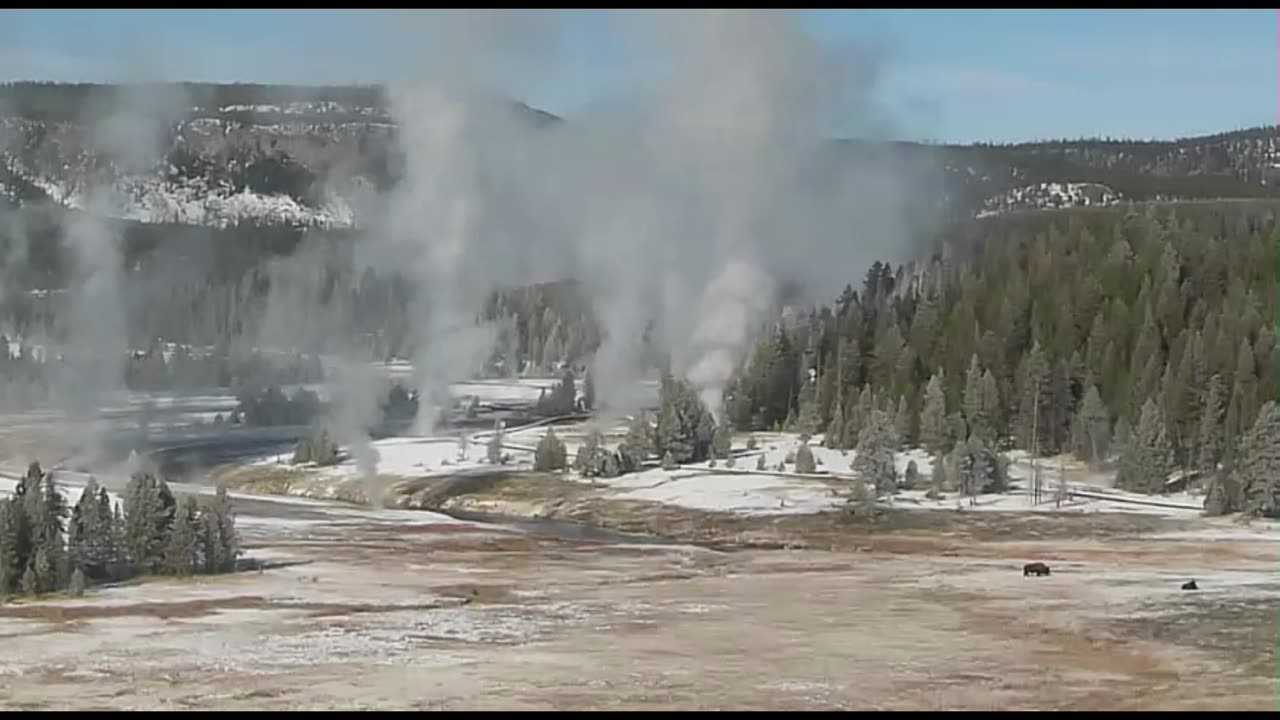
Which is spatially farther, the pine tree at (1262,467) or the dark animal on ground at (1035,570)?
the pine tree at (1262,467)

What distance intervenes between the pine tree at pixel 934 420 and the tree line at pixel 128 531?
1847 inches

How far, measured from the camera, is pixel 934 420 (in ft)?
342

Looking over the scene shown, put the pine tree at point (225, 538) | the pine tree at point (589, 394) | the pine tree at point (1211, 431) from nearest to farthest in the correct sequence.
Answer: the pine tree at point (225, 538)
the pine tree at point (1211, 431)
the pine tree at point (589, 394)

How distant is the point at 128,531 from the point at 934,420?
2065 inches

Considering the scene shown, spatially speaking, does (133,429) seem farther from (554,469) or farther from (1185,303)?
(1185,303)

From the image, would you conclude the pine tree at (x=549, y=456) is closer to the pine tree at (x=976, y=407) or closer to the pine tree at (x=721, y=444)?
the pine tree at (x=721, y=444)

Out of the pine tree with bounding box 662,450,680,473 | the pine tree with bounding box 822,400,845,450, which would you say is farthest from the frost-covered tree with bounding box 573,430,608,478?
the pine tree with bounding box 822,400,845,450

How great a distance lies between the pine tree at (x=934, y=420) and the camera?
103 m

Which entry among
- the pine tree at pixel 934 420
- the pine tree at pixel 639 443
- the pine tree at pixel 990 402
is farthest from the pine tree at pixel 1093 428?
the pine tree at pixel 639 443

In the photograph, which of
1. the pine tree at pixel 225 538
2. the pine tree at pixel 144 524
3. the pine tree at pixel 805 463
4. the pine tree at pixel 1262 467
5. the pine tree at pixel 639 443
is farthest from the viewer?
the pine tree at pixel 639 443

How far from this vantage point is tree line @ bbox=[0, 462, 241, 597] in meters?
60.9

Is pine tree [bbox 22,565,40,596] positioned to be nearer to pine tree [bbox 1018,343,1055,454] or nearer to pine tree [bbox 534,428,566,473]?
pine tree [bbox 534,428,566,473]

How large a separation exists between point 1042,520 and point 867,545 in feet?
33.6

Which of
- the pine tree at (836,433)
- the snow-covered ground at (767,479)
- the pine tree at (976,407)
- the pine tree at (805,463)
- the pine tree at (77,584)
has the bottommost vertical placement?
the pine tree at (77,584)
